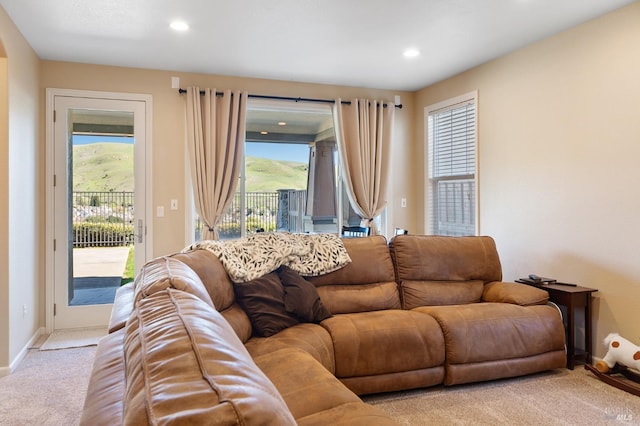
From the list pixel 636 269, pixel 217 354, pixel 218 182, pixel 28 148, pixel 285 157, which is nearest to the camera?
pixel 217 354

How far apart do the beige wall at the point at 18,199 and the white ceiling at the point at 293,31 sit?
0.32m

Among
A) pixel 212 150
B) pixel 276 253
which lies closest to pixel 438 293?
pixel 276 253

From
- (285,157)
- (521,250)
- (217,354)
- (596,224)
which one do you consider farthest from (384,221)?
(217,354)

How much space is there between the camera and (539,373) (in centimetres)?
315

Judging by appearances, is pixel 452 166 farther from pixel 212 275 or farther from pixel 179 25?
pixel 212 275

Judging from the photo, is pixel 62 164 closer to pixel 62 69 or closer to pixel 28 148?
pixel 28 148

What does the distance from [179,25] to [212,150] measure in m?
1.45

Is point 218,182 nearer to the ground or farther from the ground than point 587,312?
farther from the ground

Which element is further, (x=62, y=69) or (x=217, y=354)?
(x=62, y=69)

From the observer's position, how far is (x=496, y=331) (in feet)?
9.64

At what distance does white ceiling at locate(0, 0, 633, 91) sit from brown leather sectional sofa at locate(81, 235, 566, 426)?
5.63ft

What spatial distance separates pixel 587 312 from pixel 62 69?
5.19 metres

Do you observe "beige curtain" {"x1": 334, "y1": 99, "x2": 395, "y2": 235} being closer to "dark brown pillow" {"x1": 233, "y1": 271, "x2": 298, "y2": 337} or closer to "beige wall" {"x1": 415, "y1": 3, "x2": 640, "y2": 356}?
"beige wall" {"x1": 415, "y1": 3, "x2": 640, "y2": 356}

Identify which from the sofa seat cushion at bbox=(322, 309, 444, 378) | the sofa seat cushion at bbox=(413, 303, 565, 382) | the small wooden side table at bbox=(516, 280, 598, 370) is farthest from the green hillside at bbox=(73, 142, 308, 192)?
the small wooden side table at bbox=(516, 280, 598, 370)
